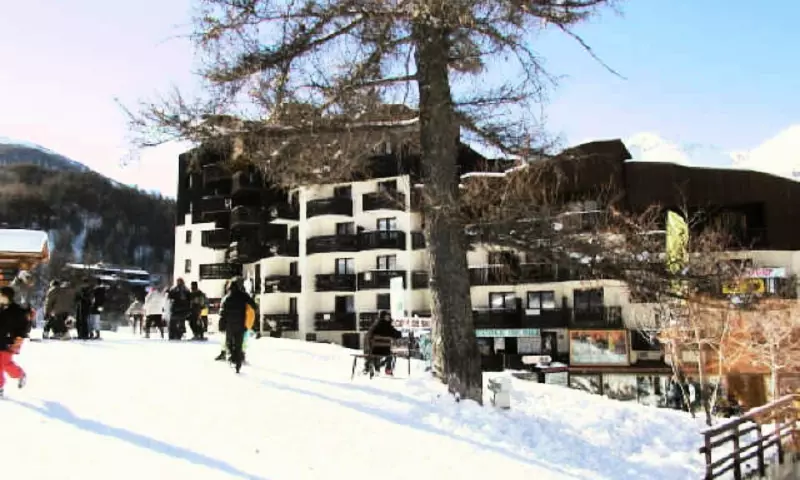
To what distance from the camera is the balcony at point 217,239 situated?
52344 mm

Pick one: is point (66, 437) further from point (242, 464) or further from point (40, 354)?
point (40, 354)

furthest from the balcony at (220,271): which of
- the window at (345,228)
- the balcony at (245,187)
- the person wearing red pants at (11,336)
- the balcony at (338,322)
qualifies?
the person wearing red pants at (11,336)

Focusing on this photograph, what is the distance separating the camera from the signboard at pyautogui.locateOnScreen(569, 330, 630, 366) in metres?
34.3

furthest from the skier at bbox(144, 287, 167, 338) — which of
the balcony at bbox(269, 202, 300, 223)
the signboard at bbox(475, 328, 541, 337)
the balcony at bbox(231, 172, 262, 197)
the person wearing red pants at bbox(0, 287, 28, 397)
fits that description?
the balcony at bbox(269, 202, 300, 223)

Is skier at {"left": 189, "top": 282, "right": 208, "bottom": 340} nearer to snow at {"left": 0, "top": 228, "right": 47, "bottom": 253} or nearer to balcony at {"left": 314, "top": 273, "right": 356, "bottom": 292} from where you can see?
snow at {"left": 0, "top": 228, "right": 47, "bottom": 253}

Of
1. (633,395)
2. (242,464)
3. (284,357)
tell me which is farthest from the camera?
(633,395)

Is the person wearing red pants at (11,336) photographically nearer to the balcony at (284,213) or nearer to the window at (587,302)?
the window at (587,302)

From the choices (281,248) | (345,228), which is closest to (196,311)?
(345,228)

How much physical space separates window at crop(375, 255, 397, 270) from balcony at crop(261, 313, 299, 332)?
6.98 metres

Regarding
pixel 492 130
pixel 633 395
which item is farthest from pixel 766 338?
pixel 492 130

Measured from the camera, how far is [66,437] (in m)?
7.17

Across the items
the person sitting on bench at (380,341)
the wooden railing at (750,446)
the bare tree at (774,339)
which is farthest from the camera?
the bare tree at (774,339)

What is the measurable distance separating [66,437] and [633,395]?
29.3 metres

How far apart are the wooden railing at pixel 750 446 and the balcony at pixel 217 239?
136 feet
